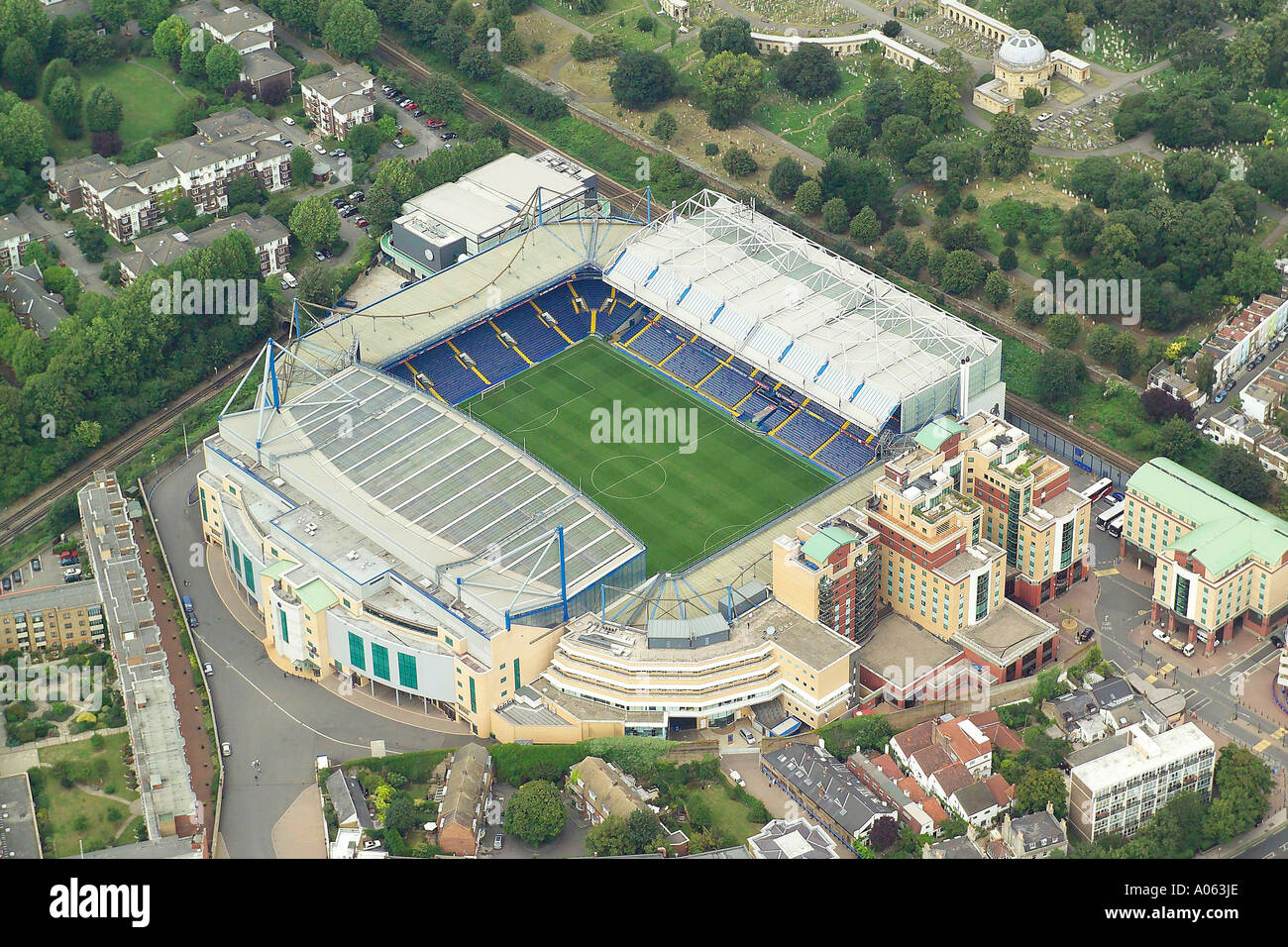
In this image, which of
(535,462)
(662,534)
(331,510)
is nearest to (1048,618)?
(662,534)

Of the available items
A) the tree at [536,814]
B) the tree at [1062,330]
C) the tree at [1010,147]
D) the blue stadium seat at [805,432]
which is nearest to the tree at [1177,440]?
the tree at [1062,330]

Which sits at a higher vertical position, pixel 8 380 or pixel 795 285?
pixel 795 285

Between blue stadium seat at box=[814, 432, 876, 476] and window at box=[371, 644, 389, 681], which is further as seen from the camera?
blue stadium seat at box=[814, 432, 876, 476]

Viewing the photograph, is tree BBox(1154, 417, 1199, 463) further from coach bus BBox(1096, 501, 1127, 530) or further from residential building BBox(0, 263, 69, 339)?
residential building BBox(0, 263, 69, 339)

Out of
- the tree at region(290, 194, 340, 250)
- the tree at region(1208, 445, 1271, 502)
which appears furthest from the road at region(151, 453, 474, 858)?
the tree at region(1208, 445, 1271, 502)

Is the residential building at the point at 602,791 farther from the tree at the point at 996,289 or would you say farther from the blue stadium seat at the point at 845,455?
the tree at the point at 996,289

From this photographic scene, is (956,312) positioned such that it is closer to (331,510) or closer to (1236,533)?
(1236,533)
